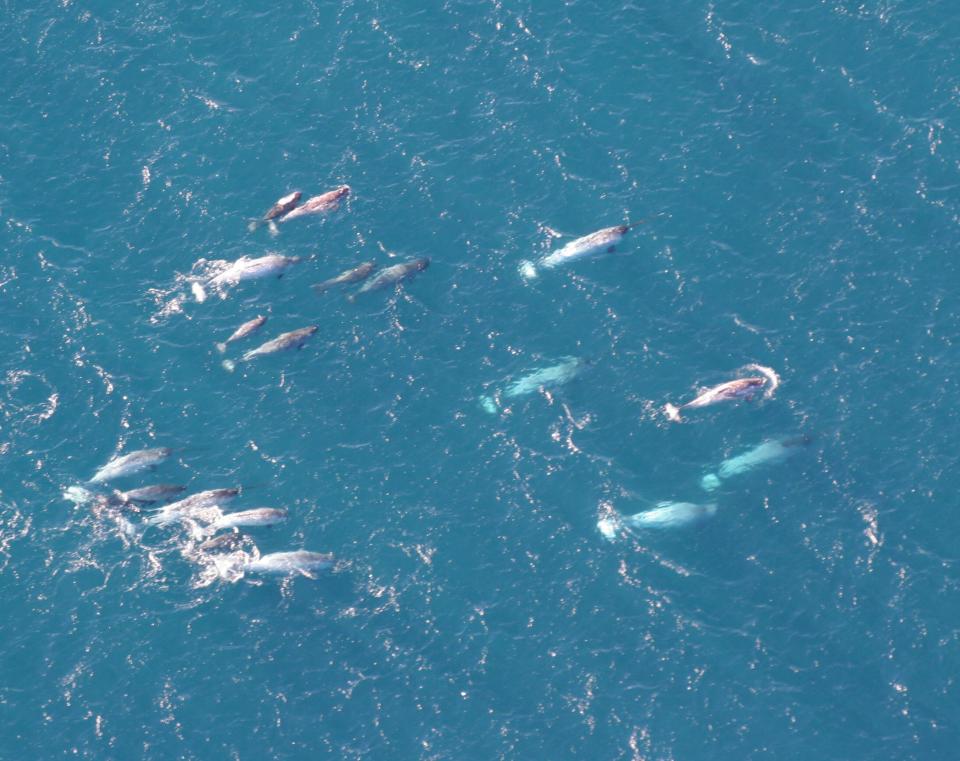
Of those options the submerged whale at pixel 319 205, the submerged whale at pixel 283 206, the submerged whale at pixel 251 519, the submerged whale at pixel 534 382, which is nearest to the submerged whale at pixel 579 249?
the submerged whale at pixel 534 382

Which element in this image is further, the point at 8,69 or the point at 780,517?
the point at 8,69

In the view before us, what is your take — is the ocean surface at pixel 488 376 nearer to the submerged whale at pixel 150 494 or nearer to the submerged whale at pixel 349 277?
the submerged whale at pixel 349 277

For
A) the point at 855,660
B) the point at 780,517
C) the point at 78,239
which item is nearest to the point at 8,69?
the point at 78,239

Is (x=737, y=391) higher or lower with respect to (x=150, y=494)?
higher

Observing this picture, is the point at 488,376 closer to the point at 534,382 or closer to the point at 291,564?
the point at 534,382

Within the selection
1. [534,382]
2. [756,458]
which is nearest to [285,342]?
[534,382]

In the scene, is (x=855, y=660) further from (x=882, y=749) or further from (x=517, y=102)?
(x=517, y=102)
